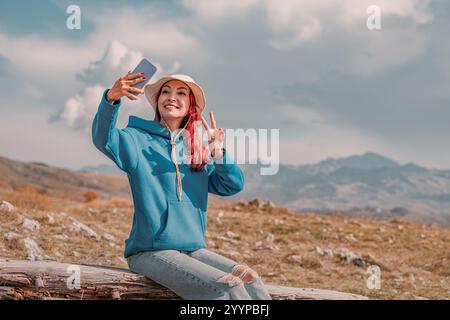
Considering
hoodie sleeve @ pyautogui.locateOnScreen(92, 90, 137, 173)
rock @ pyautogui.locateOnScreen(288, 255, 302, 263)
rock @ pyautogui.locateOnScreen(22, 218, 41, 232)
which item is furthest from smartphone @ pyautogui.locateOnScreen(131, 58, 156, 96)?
rock @ pyautogui.locateOnScreen(288, 255, 302, 263)

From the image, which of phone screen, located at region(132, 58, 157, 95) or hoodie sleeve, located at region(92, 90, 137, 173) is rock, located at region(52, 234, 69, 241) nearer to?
hoodie sleeve, located at region(92, 90, 137, 173)

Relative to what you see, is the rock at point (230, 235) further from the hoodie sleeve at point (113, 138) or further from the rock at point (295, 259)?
the hoodie sleeve at point (113, 138)

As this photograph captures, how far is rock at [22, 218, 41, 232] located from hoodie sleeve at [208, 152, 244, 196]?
7764 millimetres

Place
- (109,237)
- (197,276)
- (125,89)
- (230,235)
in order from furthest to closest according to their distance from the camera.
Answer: (230,235) → (109,237) → (197,276) → (125,89)

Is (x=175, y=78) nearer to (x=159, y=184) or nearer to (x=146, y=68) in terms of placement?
(x=146, y=68)

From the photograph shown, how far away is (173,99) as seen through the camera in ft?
19.1

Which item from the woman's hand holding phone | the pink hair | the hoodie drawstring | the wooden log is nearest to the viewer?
the woman's hand holding phone

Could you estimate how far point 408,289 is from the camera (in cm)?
1151

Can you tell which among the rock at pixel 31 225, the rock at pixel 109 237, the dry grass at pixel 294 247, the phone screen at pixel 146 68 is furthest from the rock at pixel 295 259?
the phone screen at pixel 146 68

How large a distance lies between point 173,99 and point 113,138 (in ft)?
2.66

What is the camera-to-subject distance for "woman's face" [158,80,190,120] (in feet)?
19.1

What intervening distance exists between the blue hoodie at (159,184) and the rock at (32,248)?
5.26m

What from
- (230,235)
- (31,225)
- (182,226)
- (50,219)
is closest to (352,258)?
(230,235)
